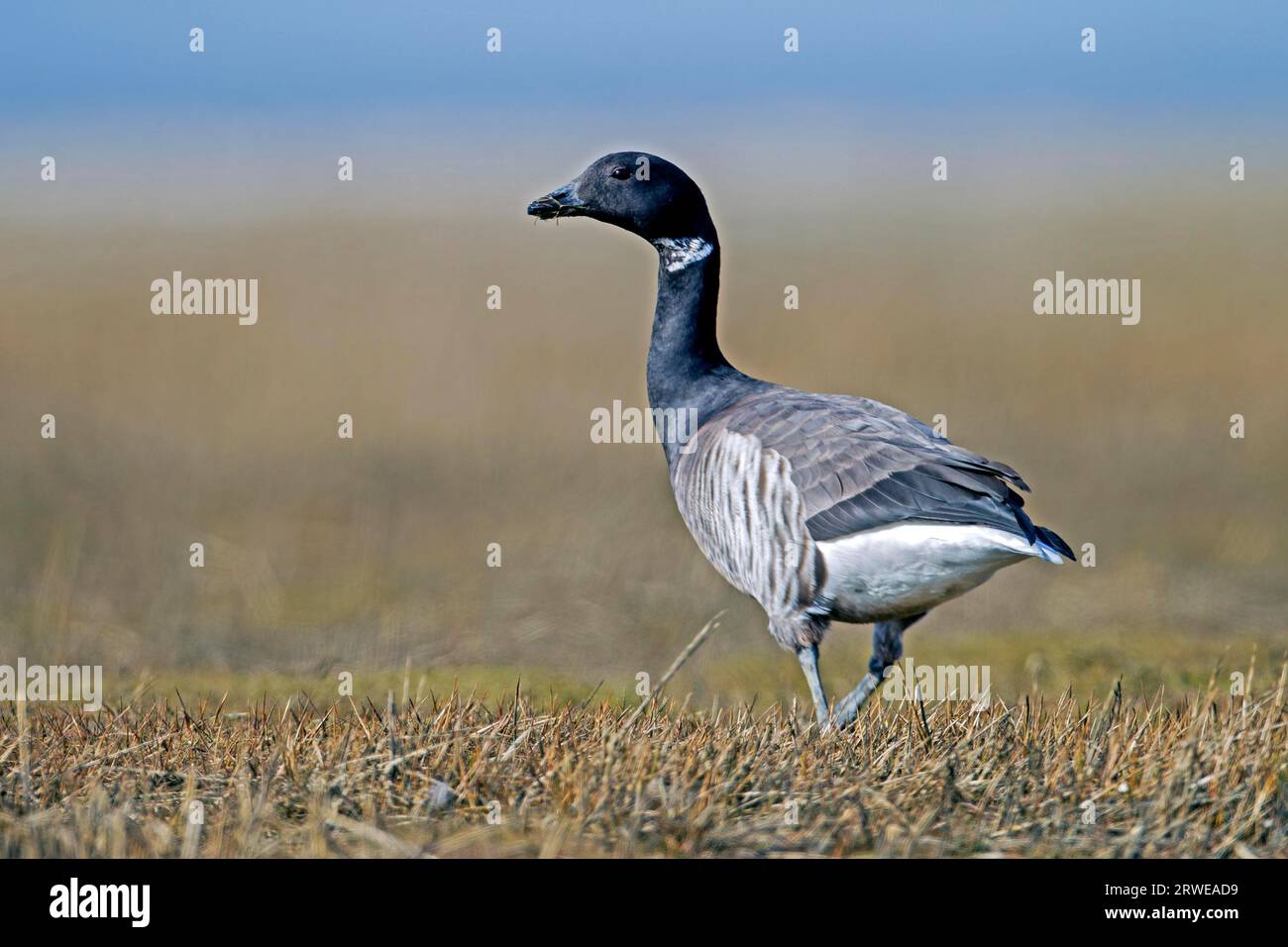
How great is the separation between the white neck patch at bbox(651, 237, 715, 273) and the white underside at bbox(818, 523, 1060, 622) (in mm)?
2815

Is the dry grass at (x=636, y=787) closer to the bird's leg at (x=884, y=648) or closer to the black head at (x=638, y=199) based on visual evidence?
the bird's leg at (x=884, y=648)

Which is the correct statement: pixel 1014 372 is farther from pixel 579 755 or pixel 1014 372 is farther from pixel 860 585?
pixel 579 755

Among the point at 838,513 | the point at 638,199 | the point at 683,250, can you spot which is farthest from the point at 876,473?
the point at 638,199

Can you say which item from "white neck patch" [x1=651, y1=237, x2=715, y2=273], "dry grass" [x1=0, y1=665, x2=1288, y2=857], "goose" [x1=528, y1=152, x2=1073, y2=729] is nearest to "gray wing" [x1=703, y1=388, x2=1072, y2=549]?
"goose" [x1=528, y1=152, x2=1073, y2=729]

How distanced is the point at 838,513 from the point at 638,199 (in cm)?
308

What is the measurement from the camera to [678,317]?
11156 mm

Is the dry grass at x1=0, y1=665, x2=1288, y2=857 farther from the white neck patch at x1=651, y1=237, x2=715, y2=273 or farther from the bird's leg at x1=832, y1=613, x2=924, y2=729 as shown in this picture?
the white neck patch at x1=651, y1=237, x2=715, y2=273

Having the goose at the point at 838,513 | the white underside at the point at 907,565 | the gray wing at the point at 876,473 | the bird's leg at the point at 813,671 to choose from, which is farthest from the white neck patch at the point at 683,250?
the bird's leg at the point at 813,671

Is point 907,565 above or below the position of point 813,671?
above

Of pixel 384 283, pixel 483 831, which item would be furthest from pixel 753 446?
pixel 384 283

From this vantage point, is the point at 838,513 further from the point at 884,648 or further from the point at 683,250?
the point at 683,250

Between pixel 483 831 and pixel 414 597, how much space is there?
11943 mm

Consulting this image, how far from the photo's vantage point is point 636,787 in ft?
21.7

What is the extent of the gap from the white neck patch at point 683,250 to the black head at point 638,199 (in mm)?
36
